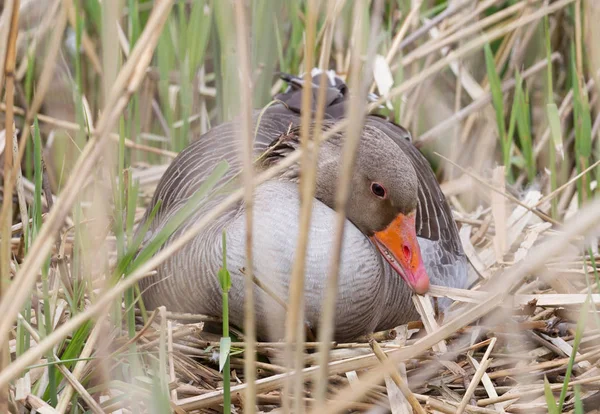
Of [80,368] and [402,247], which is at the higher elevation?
[402,247]

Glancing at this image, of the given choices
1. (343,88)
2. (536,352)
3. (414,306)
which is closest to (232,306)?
(414,306)

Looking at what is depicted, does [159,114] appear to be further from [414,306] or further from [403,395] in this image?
[403,395]

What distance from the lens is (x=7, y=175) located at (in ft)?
5.94

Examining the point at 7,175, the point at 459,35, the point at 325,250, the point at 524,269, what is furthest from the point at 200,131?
the point at 524,269

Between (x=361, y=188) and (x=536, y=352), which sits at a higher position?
(x=361, y=188)

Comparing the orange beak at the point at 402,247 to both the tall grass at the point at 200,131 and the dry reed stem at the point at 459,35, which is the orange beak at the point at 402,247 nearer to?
the tall grass at the point at 200,131

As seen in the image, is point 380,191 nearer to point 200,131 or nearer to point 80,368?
point 80,368

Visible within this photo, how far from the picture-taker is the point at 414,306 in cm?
303

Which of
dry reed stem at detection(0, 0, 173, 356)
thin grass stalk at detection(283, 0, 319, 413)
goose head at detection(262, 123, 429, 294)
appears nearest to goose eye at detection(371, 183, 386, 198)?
goose head at detection(262, 123, 429, 294)

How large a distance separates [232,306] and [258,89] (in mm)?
706

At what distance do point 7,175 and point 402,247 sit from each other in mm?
1493

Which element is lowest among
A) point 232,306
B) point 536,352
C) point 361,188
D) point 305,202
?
point 536,352

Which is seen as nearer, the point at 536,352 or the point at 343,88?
the point at 536,352

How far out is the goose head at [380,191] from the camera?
2871 millimetres
